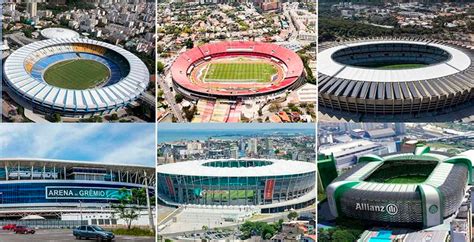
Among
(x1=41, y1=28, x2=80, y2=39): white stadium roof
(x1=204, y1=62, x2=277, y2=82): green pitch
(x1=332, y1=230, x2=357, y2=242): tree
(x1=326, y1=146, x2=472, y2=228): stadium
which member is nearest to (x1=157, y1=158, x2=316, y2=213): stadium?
(x1=326, y1=146, x2=472, y2=228): stadium

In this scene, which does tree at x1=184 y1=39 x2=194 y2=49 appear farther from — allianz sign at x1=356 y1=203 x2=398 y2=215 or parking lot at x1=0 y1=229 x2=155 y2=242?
allianz sign at x1=356 y1=203 x2=398 y2=215

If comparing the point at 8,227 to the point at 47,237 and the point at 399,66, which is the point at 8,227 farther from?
the point at 399,66

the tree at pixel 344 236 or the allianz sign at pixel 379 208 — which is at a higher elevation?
the allianz sign at pixel 379 208

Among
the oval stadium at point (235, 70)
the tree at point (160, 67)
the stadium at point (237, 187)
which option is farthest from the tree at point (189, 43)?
the stadium at point (237, 187)

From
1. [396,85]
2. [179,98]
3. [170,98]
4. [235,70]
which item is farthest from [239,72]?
[396,85]

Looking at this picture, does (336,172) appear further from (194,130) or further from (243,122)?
(194,130)

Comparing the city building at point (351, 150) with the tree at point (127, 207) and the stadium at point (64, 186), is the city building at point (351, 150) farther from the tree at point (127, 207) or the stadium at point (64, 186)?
the tree at point (127, 207)
